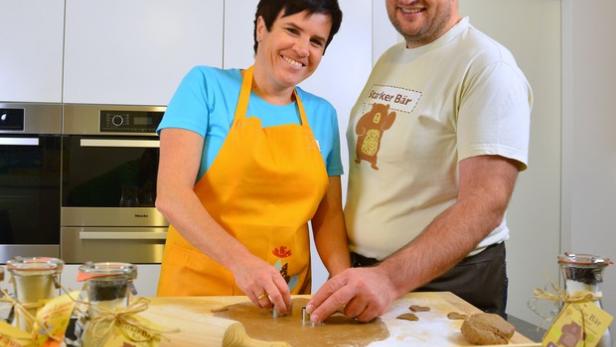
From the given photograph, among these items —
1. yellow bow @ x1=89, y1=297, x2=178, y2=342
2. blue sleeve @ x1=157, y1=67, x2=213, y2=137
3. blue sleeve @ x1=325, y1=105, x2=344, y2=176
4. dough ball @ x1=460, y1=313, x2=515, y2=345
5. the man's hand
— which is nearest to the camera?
yellow bow @ x1=89, y1=297, x2=178, y2=342

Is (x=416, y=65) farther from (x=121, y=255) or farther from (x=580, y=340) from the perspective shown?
(x=121, y=255)

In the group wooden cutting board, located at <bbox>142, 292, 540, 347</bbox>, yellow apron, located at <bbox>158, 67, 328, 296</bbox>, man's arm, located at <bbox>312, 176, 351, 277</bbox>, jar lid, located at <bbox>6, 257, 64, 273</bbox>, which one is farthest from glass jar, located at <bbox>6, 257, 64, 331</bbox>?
man's arm, located at <bbox>312, 176, 351, 277</bbox>

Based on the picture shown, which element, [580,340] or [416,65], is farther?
[416,65]

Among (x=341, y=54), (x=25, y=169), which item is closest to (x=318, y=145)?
(x=341, y=54)

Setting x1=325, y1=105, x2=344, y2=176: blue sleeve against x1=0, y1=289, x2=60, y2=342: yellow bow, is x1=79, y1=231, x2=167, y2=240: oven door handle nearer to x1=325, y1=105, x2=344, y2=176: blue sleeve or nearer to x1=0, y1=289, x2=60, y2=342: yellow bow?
x1=325, y1=105, x2=344, y2=176: blue sleeve

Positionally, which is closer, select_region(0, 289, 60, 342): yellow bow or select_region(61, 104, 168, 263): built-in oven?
select_region(0, 289, 60, 342): yellow bow

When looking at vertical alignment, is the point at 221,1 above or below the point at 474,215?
above

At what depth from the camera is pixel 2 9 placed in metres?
2.20

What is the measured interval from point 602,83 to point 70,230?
2.16m

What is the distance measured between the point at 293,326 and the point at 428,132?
18.3 inches

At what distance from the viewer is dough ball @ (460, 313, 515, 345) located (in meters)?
0.77

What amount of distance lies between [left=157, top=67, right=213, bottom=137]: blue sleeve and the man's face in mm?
424

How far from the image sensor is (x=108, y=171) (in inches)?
90.2

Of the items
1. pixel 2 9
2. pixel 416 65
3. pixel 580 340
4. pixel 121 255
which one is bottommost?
pixel 121 255
